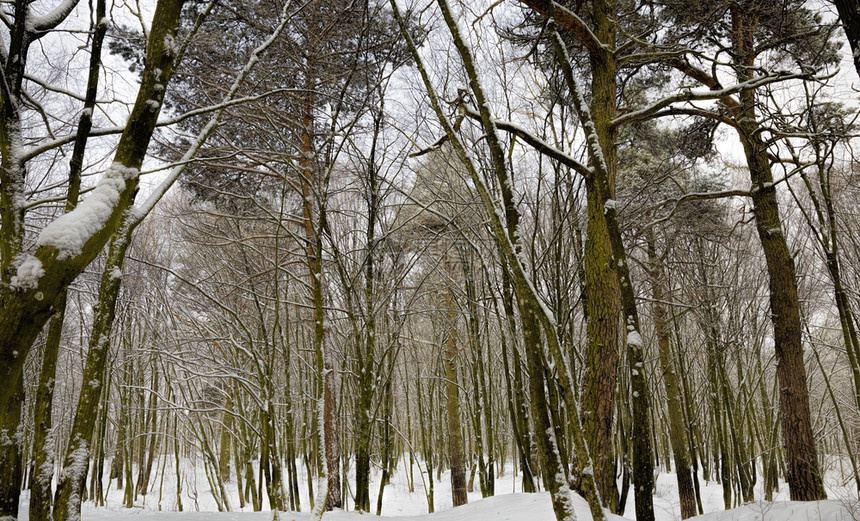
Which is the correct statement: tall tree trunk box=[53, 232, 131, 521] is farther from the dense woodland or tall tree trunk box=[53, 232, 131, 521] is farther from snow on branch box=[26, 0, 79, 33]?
snow on branch box=[26, 0, 79, 33]

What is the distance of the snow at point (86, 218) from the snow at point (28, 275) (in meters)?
0.07

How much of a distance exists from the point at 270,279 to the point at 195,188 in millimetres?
1911

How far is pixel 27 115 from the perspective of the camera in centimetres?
732

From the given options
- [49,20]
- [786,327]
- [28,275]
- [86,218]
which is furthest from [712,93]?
[49,20]

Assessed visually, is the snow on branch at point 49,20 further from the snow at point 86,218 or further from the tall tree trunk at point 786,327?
the tall tree trunk at point 786,327

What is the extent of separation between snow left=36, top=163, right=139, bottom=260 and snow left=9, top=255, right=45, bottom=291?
0.24 ft

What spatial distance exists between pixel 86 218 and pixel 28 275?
31cm

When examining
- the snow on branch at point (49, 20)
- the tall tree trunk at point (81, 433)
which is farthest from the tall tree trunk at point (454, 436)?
the snow on branch at point (49, 20)

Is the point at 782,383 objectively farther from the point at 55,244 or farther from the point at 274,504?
the point at 55,244

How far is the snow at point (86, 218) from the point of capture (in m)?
1.93

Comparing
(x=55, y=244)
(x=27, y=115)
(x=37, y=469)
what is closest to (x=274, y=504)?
(x=37, y=469)

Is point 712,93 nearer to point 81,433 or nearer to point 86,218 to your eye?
point 86,218

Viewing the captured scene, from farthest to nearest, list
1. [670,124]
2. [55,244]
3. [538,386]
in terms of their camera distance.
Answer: [670,124] < [538,386] < [55,244]

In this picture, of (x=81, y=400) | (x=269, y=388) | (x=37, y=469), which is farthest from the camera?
(x=269, y=388)
